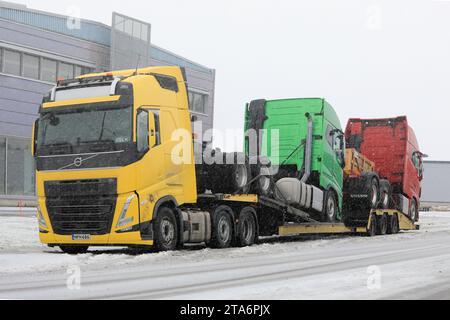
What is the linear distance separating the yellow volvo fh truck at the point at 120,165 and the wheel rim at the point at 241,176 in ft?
2.37

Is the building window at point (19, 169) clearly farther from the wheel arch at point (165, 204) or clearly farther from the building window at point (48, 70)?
the wheel arch at point (165, 204)

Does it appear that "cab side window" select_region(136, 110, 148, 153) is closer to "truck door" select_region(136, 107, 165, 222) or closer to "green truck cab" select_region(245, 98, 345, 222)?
"truck door" select_region(136, 107, 165, 222)

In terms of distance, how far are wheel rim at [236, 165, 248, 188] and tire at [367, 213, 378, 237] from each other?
7.61 metres

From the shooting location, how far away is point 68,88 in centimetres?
1431

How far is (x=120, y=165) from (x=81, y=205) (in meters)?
1.13

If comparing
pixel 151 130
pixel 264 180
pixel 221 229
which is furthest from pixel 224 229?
pixel 151 130

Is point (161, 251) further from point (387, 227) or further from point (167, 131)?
point (387, 227)

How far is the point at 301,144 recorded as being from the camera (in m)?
19.4

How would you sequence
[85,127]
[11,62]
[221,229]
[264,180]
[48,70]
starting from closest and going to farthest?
[85,127] → [221,229] → [264,180] → [11,62] → [48,70]

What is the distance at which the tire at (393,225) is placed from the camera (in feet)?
81.1

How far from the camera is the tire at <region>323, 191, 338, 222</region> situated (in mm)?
20211

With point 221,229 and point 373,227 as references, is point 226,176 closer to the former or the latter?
point 221,229

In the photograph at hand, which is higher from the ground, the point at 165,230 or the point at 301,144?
the point at 301,144
